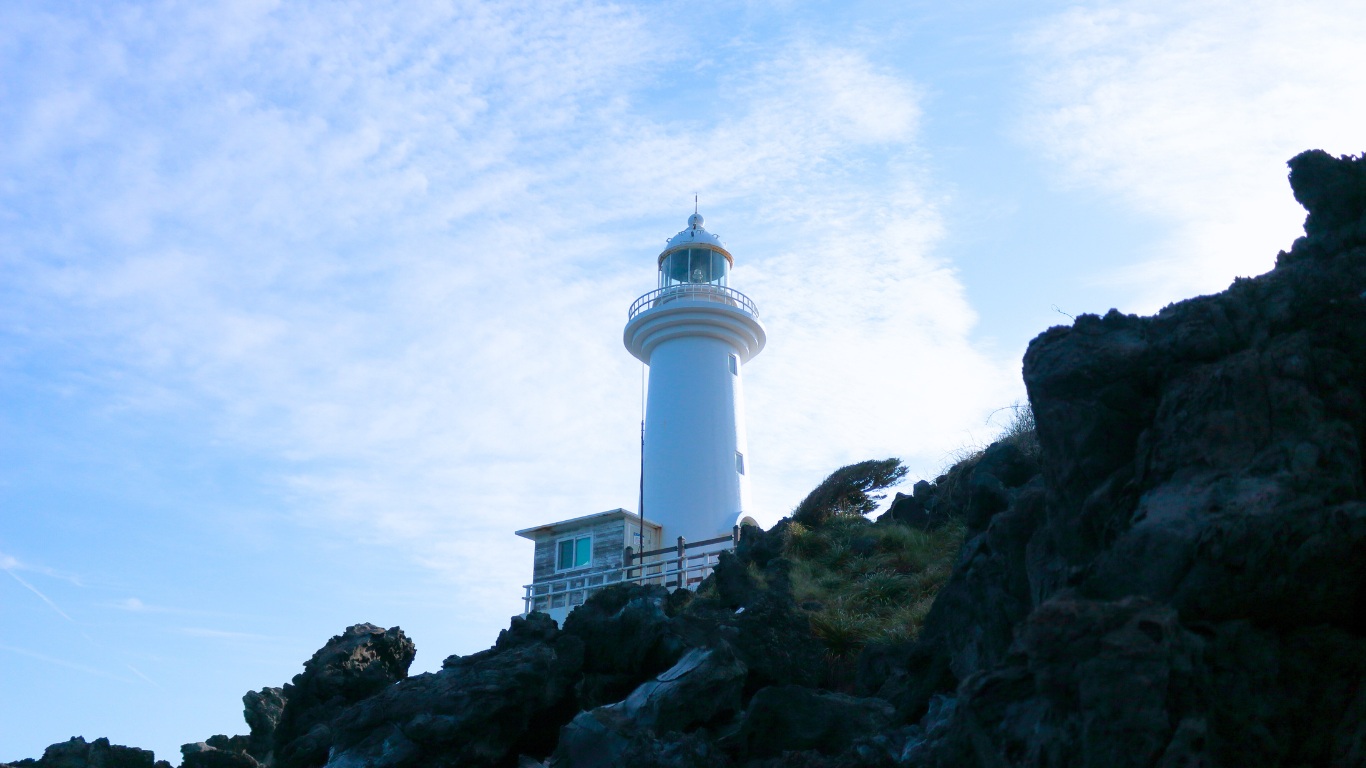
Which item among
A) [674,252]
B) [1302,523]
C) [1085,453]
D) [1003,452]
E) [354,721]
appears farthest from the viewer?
[674,252]

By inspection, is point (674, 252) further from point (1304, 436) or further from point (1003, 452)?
point (1304, 436)

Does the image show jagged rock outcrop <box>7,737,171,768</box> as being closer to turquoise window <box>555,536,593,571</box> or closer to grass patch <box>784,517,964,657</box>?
grass patch <box>784,517,964,657</box>

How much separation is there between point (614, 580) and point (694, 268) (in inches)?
429

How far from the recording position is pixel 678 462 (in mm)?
26656

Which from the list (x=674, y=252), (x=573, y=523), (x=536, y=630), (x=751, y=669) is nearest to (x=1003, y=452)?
(x=751, y=669)

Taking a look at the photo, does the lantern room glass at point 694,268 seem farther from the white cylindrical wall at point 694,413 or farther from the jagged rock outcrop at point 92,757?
the jagged rock outcrop at point 92,757

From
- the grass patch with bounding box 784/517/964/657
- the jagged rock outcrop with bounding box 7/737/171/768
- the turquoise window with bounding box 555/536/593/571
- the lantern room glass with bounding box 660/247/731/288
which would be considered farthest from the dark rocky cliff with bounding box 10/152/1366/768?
the lantern room glass with bounding box 660/247/731/288

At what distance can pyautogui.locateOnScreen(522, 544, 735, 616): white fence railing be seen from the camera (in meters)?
22.4

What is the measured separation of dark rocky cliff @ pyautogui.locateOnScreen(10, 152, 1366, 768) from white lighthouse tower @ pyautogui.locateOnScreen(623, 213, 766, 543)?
52.5ft

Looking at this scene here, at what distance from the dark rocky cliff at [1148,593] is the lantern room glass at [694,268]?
840 inches

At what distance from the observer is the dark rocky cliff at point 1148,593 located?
486 centimetres

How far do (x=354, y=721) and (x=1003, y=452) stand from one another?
758cm

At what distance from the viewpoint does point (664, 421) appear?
89.6 ft

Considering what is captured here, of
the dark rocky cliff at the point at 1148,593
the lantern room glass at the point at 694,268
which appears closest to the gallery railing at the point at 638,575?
the lantern room glass at the point at 694,268
